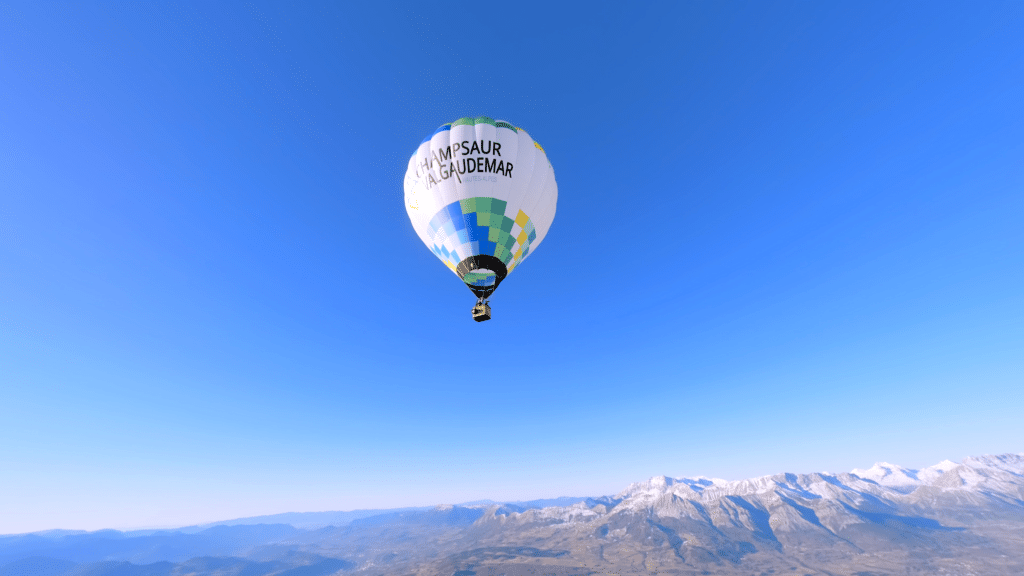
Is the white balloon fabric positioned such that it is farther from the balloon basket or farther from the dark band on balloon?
the balloon basket

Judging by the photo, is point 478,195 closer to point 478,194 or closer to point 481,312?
point 478,194

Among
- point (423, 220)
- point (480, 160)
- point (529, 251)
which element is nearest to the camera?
point (480, 160)

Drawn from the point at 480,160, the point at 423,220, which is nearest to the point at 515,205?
the point at 480,160

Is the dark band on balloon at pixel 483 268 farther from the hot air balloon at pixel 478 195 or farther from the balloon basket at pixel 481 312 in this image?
the balloon basket at pixel 481 312

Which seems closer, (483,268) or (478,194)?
(478,194)

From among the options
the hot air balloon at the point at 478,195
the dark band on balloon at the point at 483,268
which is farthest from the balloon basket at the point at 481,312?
the dark band on balloon at the point at 483,268

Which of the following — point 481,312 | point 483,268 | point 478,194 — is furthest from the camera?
point 483,268

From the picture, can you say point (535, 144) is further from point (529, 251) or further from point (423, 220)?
point (423, 220)

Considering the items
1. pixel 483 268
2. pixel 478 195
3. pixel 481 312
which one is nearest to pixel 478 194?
pixel 478 195
